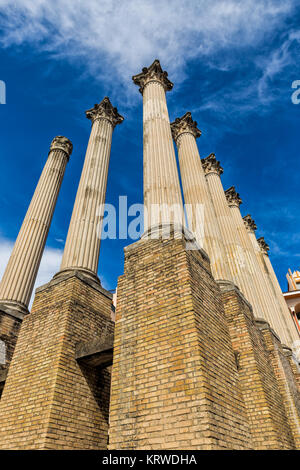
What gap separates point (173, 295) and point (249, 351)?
3.12 metres

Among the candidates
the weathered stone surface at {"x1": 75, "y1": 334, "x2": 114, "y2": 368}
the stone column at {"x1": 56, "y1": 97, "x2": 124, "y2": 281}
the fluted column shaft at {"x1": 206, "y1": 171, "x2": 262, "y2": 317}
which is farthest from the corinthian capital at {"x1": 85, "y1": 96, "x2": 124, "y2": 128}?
the weathered stone surface at {"x1": 75, "y1": 334, "x2": 114, "y2": 368}

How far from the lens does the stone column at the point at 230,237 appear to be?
1099 cm

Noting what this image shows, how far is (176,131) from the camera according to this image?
14.6 meters

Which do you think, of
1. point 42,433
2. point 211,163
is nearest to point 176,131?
point 211,163

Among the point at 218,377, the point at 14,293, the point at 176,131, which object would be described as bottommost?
the point at 218,377

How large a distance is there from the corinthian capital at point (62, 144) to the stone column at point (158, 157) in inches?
196

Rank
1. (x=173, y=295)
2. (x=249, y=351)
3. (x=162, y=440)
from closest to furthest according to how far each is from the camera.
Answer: (x=162, y=440)
(x=173, y=295)
(x=249, y=351)

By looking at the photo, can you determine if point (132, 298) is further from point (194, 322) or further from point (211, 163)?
point (211, 163)

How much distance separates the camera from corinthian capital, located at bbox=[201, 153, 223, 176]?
16.2 m

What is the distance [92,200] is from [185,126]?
6.28 metres

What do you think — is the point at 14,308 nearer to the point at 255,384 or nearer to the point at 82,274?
the point at 82,274

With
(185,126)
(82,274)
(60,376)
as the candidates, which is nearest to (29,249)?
(82,274)

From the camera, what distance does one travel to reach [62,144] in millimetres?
15516

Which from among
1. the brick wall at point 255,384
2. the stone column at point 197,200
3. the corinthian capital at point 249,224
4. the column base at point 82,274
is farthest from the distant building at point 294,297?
the column base at point 82,274
